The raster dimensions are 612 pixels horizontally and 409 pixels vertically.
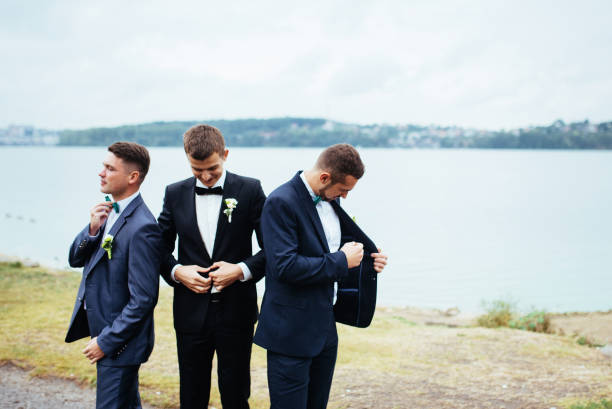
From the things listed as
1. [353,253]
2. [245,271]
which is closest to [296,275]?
[353,253]

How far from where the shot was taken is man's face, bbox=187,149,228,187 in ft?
11.2

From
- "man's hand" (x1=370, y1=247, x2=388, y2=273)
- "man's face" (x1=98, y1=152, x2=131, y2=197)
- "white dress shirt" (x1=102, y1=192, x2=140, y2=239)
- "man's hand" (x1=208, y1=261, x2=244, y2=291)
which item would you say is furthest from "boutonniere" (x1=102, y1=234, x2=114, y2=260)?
"man's hand" (x1=370, y1=247, x2=388, y2=273)

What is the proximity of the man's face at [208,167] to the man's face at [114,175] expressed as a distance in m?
0.43

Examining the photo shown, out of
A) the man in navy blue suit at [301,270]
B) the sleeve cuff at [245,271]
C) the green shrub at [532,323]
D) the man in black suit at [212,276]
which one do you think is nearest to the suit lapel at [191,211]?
the man in black suit at [212,276]

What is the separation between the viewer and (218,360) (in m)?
3.72

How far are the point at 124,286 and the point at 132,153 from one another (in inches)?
33.4

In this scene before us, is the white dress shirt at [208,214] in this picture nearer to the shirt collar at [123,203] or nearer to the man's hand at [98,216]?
the shirt collar at [123,203]

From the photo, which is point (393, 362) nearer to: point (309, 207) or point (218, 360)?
point (218, 360)

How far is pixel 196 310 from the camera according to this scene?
3.63m

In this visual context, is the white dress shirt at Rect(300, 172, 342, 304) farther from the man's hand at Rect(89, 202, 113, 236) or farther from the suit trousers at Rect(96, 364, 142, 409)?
the suit trousers at Rect(96, 364, 142, 409)

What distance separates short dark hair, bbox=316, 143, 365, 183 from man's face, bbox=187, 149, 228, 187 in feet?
2.40

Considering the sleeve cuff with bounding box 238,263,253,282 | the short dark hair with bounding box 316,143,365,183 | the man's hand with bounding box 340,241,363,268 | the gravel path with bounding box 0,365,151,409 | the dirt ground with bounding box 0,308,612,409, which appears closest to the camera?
the short dark hair with bounding box 316,143,365,183

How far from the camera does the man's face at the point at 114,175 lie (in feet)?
11.2

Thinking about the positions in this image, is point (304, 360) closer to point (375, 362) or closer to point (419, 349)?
point (375, 362)
